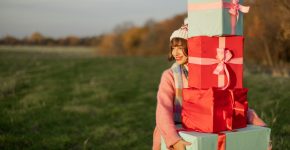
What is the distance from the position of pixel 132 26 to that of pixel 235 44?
55.9m

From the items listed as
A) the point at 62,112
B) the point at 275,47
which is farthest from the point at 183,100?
the point at 275,47

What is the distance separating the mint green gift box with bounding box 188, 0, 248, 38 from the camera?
313 centimetres

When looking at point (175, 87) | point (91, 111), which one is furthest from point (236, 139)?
point (91, 111)

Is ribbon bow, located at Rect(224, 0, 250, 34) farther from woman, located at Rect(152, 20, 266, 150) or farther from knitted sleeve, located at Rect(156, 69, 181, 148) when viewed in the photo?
knitted sleeve, located at Rect(156, 69, 181, 148)

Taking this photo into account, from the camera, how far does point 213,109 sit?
10.3 ft

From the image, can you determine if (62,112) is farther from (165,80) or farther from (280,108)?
(165,80)

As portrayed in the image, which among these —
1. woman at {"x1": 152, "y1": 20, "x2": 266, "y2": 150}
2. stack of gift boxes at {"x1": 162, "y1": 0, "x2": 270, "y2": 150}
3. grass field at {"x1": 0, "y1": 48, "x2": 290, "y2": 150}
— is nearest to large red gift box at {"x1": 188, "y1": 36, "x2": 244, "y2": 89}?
stack of gift boxes at {"x1": 162, "y1": 0, "x2": 270, "y2": 150}

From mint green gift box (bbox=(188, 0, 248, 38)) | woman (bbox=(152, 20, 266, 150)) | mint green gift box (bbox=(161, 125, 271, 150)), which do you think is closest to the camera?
mint green gift box (bbox=(161, 125, 271, 150))

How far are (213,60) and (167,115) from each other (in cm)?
61

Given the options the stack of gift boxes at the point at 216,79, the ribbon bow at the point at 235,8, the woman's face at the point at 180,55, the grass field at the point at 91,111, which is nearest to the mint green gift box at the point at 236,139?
the stack of gift boxes at the point at 216,79

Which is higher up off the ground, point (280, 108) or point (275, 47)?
point (275, 47)

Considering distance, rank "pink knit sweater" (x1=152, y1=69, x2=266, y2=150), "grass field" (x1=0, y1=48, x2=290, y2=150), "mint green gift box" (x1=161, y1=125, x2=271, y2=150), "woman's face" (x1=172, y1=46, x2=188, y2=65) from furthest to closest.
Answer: "grass field" (x1=0, y1=48, x2=290, y2=150)
"woman's face" (x1=172, y1=46, x2=188, y2=65)
"pink knit sweater" (x1=152, y1=69, x2=266, y2=150)
"mint green gift box" (x1=161, y1=125, x2=271, y2=150)

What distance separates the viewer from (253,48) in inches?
544

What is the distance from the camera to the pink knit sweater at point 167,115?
323cm
